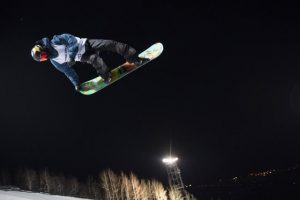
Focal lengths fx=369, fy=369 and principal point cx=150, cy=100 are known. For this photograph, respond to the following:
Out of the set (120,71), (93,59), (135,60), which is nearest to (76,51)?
(93,59)

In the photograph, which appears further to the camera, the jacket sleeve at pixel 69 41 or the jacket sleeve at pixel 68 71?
the jacket sleeve at pixel 68 71

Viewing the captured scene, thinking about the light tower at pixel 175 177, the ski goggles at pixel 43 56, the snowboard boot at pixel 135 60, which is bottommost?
the ski goggles at pixel 43 56

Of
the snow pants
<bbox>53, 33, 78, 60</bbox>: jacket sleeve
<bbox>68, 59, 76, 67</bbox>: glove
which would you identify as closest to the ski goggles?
<bbox>53, 33, 78, 60</bbox>: jacket sleeve

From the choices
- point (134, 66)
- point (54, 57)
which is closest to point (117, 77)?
point (134, 66)

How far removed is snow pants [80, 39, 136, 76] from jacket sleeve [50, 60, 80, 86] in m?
0.58

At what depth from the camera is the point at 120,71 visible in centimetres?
866

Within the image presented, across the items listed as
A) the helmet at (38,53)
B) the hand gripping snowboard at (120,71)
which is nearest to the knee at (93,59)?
the helmet at (38,53)

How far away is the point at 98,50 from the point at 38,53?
1.25 metres

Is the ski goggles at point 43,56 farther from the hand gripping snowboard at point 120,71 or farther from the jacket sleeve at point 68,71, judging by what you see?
the hand gripping snowboard at point 120,71

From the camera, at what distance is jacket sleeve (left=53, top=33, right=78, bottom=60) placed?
22.4 ft

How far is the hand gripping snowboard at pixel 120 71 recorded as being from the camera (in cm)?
863

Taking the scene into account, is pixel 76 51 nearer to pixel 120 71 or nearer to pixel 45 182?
pixel 120 71

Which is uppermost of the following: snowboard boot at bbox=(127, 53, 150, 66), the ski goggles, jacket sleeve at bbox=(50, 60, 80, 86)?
jacket sleeve at bbox=(50, 60, 80, 86)

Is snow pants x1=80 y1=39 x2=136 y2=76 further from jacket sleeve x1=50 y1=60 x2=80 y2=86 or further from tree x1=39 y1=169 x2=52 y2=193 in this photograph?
tree x1=39 y1=169 x2=52 y2=193
